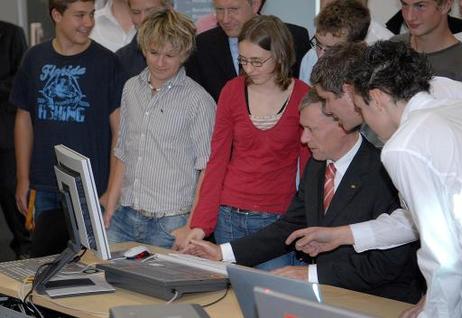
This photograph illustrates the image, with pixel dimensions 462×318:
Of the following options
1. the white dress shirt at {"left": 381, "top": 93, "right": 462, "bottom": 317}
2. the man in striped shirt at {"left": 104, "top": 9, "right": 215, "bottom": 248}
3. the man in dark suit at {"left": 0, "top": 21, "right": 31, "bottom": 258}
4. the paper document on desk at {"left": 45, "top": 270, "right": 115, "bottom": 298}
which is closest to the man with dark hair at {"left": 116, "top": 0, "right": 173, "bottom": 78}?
the man in striped shirt at {"left": 104, "top": 9, "right": 215, "bottom": 248}

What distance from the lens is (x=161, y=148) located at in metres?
3.55

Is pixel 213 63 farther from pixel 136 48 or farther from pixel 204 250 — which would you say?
pixel 204 250

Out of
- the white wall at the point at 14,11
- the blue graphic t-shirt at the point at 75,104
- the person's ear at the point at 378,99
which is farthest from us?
the white wall at the point at 14,11

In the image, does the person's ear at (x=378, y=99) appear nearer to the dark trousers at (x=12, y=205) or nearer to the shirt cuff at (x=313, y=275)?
the shirt cuff at (x=313, y=275)

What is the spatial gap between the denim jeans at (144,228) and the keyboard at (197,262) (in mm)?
331

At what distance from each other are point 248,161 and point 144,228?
0.52m

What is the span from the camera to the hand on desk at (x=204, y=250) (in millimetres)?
3141

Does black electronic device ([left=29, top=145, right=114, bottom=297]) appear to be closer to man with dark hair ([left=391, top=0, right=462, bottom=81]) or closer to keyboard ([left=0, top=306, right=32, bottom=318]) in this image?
keyboard ([left=0, top=306, right=32, bottom=318])

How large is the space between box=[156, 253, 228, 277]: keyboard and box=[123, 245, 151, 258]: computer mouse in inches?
2.5

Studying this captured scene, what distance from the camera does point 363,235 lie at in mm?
2740

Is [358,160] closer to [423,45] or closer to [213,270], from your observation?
[213,270]

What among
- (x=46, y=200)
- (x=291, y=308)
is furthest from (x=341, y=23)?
(x=291, y=308)

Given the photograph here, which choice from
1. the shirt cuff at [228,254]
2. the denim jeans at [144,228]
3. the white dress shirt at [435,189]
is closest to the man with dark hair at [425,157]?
the white dress shirt at [435,189]

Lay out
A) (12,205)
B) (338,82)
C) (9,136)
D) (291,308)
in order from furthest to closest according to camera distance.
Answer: (12,205) < (9,136) < (338,82) < (291,308)
